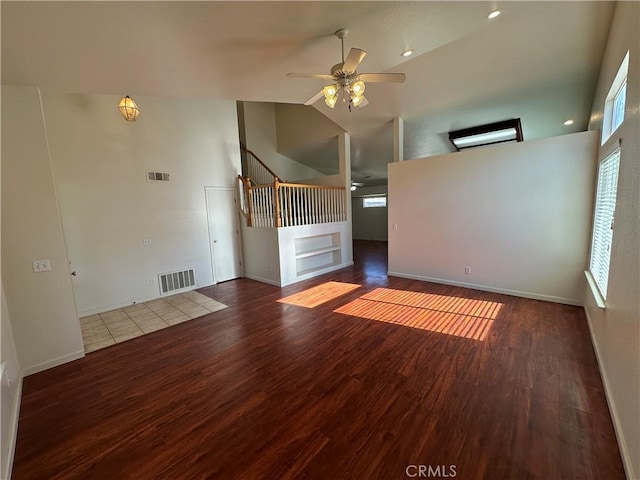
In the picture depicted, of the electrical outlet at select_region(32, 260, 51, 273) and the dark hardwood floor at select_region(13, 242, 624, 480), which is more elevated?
the electrical outlet at select_region(32, 260, 51, 273)

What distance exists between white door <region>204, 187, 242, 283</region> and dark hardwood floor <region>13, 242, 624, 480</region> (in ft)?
7.71

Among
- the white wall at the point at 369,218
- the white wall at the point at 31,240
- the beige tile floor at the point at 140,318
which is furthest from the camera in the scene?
the white wall at the point at 369,218

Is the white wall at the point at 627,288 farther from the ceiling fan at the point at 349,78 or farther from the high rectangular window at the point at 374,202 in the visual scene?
the high rectangular window at the point at 374,202

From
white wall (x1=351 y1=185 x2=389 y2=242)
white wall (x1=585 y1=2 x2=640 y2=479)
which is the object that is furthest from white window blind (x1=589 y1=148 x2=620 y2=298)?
white wall (x1=351 y1=185 x2=389 y2=242)

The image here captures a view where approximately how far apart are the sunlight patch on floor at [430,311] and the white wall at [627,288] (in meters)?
1.12

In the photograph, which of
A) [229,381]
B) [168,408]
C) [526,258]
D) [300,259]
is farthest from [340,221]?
[168,408]

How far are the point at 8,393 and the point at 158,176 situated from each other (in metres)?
3.67

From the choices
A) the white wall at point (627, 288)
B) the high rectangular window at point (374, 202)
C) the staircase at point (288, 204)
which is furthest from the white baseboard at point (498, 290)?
the high rectangular window at point (374, 202)

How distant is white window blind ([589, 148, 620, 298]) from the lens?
236 cm

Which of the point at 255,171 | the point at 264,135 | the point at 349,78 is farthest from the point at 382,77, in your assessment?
the point at 264,135

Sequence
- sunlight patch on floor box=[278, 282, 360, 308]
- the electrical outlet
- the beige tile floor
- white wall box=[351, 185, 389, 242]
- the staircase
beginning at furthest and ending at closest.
A: white wall box=[351, 185, 389, 242] < the staircase < sunlight patch on floor box=[278, 282, 360, 308] < the beige tile floor < the electrical outlet

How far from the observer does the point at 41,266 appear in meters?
2.56

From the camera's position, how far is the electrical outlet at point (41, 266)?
2527mm

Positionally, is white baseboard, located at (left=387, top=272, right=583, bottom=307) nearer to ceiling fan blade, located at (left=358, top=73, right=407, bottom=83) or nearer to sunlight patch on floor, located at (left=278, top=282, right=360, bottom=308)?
sunlight patch on floor, located at (left=278, top=282, right=360, bottom=308)
